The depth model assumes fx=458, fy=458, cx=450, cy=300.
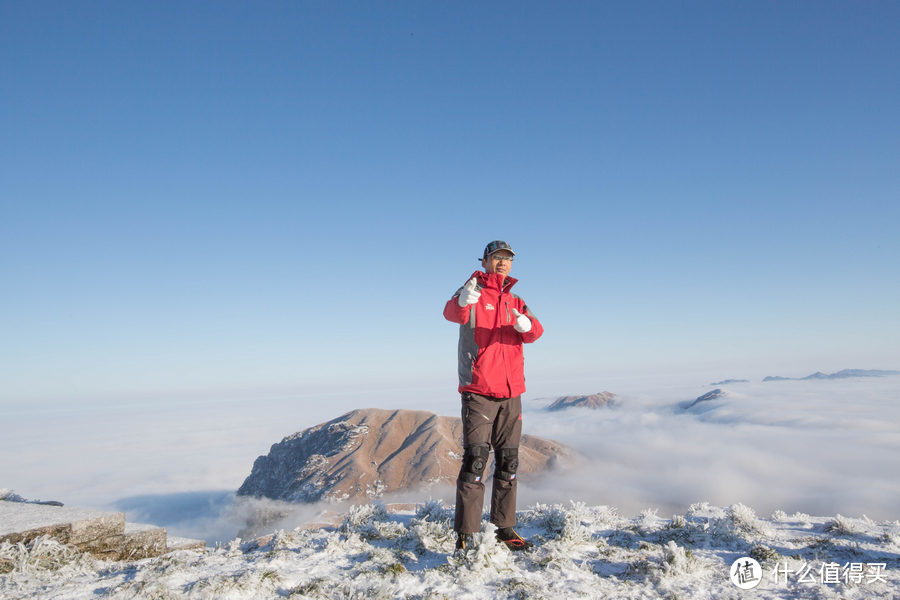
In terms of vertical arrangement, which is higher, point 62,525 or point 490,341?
point 490,341

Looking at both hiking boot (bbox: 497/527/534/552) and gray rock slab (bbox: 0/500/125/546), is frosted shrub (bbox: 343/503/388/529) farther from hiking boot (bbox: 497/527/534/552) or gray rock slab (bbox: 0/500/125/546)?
gray rock slab (bbox: 0/500/125/546)

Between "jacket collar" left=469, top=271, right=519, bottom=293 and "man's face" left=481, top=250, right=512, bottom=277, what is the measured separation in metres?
0.08

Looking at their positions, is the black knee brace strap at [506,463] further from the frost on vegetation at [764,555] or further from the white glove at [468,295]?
the frost on vegetation at [764,555]

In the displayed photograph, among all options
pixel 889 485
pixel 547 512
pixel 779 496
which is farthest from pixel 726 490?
pixel 547 512

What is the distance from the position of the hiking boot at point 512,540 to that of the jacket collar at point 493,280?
3.39m

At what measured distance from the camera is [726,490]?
7741 inches

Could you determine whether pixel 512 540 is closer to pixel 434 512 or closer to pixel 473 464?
pixel 473 464

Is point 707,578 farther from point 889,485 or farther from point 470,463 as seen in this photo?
point 889,485

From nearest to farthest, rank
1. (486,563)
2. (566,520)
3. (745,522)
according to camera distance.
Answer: (486,563) → (745,522) → (566,520)

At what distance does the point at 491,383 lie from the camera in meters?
6.27

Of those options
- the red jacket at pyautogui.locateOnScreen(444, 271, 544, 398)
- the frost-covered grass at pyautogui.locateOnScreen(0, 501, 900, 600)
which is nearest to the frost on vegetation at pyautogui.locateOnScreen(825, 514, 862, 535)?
the frost-covered grass at pyautogui.locateOnScreen(0, 501, 900, 600)

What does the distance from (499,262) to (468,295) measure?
2.93 feet

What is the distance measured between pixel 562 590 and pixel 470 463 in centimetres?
181

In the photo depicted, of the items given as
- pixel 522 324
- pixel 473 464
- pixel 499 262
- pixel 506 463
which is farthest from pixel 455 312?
pixel 506 463
